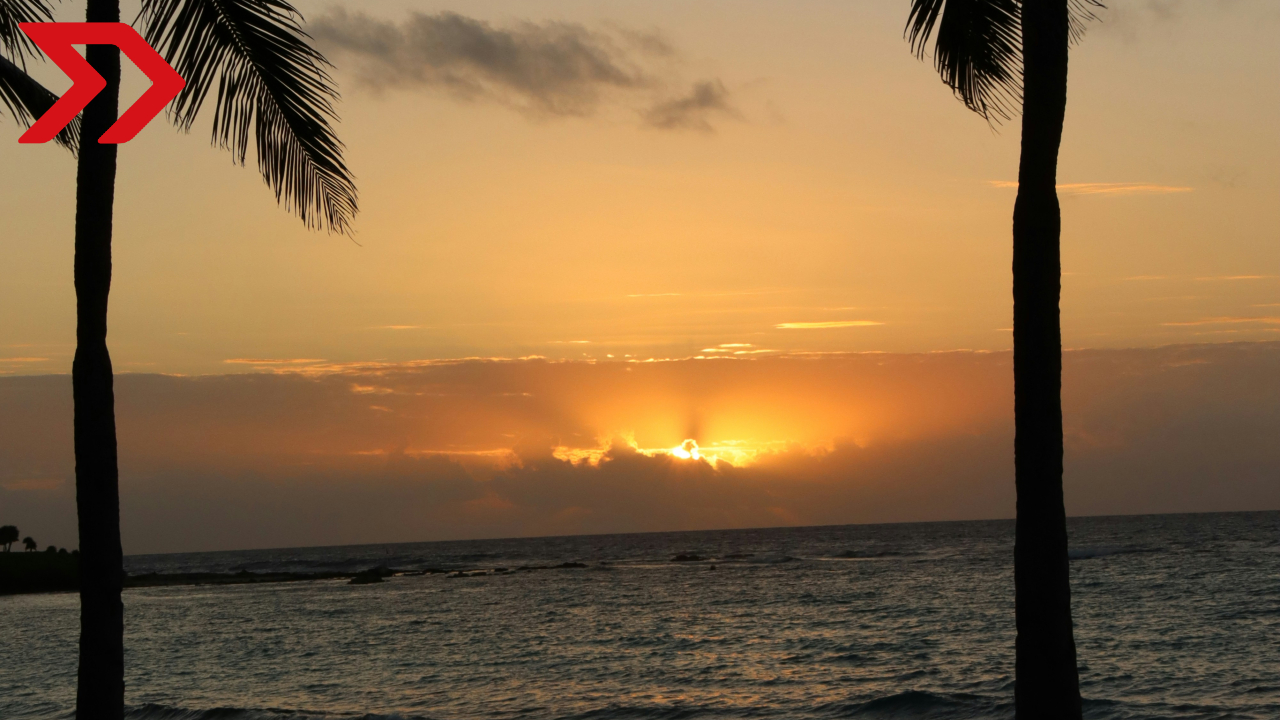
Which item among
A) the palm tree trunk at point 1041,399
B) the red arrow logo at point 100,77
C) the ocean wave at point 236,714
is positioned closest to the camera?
the palm tree trunk at point 1041,399

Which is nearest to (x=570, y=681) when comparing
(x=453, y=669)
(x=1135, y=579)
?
(x=453, y=669)

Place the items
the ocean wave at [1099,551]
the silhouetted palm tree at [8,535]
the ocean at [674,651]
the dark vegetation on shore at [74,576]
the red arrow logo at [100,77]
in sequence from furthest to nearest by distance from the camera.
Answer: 1. the silhouetted palm tree at [8,535]
2. the ocean wave at [1099,551]
3. the dark vegetation on shore at [74,576]
4. the ocean at [674,651]
5. the red arrow logo at [100,77]

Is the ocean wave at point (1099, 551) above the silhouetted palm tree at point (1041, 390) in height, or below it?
below

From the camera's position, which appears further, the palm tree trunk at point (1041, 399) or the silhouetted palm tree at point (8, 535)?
the silhouetted palm tree at point (8, 535)

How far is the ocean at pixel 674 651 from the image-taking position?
24.5 meters

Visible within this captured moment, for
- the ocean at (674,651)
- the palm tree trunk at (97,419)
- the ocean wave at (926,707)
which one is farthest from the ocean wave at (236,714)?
the palm tree trunk at (97,419)

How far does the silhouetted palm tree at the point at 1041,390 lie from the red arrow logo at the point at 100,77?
5.88m

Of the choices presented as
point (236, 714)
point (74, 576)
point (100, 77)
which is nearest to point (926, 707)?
point (236, 714)

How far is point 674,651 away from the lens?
3478 centimetres

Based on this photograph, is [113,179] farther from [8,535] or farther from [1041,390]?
[8,535]

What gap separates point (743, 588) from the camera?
64.8m

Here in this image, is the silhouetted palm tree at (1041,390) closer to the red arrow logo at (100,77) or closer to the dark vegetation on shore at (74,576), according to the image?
the red arrow logo at (100,77)

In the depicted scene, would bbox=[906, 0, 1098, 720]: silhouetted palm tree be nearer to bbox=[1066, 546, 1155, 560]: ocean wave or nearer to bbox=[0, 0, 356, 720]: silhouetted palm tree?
bbox=[0, 0, 356, 720]: silhouetted palm tree

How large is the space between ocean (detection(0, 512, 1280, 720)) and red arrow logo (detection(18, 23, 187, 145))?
1902 centimetres
